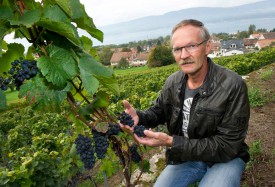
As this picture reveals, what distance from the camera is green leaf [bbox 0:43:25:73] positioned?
1.63 metres

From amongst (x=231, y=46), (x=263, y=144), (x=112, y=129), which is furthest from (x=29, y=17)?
(x=231, y=46)

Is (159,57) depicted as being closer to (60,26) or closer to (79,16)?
(79,16)

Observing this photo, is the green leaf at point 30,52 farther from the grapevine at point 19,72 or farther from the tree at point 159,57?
the tree at point 159,57

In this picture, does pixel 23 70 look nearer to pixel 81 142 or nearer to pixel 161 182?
pixel 81 142

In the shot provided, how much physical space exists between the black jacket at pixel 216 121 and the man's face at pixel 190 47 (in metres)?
0.21

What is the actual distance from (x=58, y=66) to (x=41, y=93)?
183mm

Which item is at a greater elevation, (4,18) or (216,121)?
(4,18)

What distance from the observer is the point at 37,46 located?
1499 millimetres

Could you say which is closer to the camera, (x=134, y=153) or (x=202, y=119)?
(x=134, y=153)

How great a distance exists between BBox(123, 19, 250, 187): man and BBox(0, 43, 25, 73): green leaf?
122 cm

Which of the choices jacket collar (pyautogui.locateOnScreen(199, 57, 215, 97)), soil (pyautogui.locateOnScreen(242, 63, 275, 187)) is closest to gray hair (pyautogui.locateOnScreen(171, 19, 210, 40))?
jacket collar (pyautogui.locateOnScreen(199, 57, 215, 97))

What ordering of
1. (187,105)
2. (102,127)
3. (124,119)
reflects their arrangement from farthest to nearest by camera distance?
(187,105), (124,119), (102,127)

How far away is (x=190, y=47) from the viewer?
9.52 ft

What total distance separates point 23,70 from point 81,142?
708 mm
